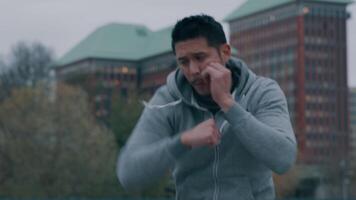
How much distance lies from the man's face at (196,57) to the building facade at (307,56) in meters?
118

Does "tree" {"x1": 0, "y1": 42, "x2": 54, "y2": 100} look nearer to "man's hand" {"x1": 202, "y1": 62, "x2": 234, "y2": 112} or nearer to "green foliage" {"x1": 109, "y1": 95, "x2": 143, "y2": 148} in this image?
"green foliage" {"x1": 109, "y1": 95, "x2": 143, "y2": 148}

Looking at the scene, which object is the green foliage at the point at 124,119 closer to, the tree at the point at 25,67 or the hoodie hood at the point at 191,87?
the tree at the point at 25,67

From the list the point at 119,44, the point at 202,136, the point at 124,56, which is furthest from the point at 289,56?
the point at 202,136

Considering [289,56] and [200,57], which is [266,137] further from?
[289,56]

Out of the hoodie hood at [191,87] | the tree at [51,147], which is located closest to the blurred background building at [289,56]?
the tree at [51,147]

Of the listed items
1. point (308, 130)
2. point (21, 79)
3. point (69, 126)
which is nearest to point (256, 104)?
point (69, 126)

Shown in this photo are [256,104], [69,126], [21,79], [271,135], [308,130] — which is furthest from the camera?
[308,130]

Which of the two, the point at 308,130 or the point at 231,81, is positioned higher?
the point at 231,81

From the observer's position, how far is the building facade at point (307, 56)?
12344 cm

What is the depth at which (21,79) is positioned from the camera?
72.2 m

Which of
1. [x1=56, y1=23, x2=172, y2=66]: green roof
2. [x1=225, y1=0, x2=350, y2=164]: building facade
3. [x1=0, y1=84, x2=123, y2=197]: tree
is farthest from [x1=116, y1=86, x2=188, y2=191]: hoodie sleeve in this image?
[x1=225, y1=0, x2=350, y2=164]: building facade

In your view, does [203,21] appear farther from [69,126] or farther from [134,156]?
[69,126]

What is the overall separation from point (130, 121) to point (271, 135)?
200 ft

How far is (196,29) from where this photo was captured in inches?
118
